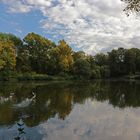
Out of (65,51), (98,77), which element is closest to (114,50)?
(98,77)

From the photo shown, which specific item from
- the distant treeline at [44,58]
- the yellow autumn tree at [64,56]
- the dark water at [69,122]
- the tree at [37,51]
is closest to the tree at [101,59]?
the distant treeline at [44,58]

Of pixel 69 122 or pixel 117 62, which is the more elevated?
pixel 117 62

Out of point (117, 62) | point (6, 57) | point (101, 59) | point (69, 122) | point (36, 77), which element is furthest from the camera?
point (101, 59)

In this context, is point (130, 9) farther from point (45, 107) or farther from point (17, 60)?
point (17, 60)

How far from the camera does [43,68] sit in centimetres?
8969

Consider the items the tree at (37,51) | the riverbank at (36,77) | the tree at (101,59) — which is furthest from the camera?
the tree at (101,59)

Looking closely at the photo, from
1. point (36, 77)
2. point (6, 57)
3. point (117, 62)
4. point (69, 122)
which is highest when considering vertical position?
point (117, 62)

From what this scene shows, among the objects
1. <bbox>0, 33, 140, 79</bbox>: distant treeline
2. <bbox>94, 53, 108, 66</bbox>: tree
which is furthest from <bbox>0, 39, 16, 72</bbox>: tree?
<bbox>94, 53, 108, 66</bbox>: tree

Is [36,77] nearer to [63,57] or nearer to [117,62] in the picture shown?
[63,57]

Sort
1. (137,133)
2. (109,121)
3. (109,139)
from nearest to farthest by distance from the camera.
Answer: (109,139)
(137,133)
(109,121)

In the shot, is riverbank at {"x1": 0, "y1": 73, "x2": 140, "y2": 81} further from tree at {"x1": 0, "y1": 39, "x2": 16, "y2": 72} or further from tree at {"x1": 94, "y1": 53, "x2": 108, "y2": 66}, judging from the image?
tree at {"x1": 94, "y1": 53, "x2": 108, "y2": 66}

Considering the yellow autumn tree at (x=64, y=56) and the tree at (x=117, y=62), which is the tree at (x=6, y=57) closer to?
the yellow autumn tree at (x=64, y=56)

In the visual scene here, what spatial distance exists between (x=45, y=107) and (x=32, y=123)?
7.18 m

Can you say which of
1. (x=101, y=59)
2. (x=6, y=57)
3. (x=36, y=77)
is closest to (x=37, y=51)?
(x=36, y=77)
